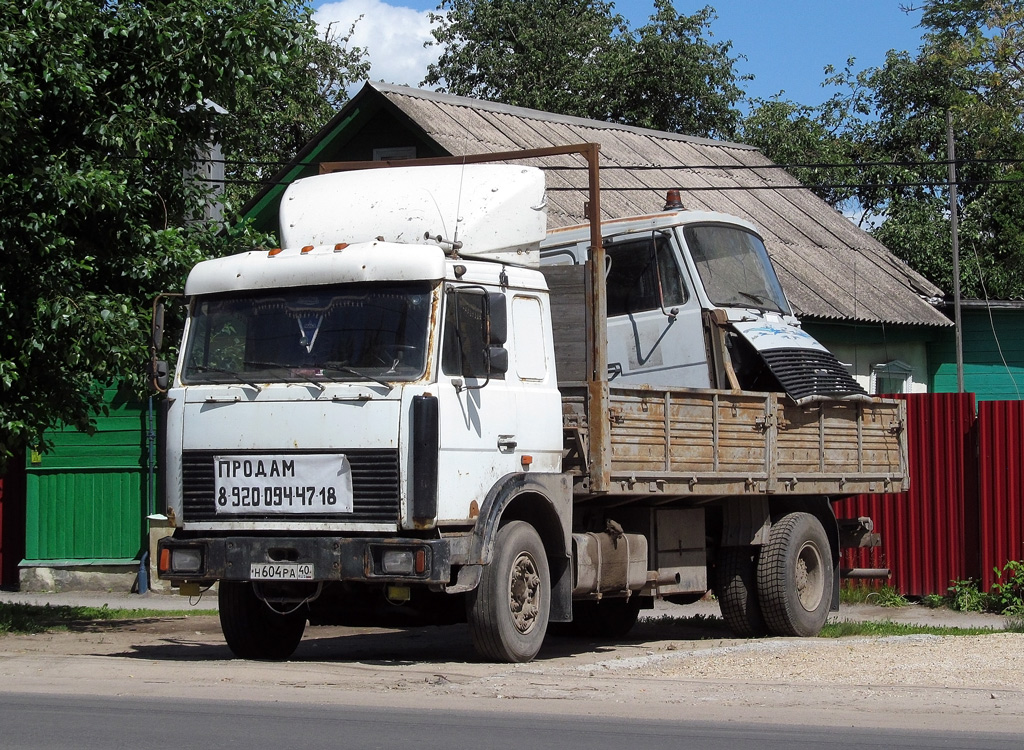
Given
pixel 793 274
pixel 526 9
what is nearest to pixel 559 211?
pixel 793 274

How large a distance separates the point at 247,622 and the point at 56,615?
508 cm

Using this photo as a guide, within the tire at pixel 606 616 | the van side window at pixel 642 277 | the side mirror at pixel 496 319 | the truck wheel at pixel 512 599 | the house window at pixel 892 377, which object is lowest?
the tire at pixel 606 616

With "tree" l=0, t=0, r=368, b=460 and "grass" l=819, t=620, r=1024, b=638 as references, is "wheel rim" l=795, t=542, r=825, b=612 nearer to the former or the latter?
"grass" l=819, t=620, r=1024, b=638

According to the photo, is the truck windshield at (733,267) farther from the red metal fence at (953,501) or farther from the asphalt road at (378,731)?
the asphalt road at (378,731)

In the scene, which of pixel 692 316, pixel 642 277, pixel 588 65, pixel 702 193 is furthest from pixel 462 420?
pixel 588 65

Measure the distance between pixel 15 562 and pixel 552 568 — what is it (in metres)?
10.7

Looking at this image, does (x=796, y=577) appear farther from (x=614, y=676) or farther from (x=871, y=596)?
(x=614, y=676)

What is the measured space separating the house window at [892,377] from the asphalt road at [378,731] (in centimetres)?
1678

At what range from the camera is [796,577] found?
502 inches

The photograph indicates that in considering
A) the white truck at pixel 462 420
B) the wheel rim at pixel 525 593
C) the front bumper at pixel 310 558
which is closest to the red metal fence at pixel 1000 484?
the white truck at pixel 462 420

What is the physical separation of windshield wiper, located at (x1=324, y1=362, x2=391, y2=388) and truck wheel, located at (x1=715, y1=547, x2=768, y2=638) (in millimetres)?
4710

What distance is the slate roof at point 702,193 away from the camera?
21.5 metres

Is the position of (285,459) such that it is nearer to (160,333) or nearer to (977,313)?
(160,333)

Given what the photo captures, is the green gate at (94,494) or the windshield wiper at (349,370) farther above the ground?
the windshield wiper at (349,370)
